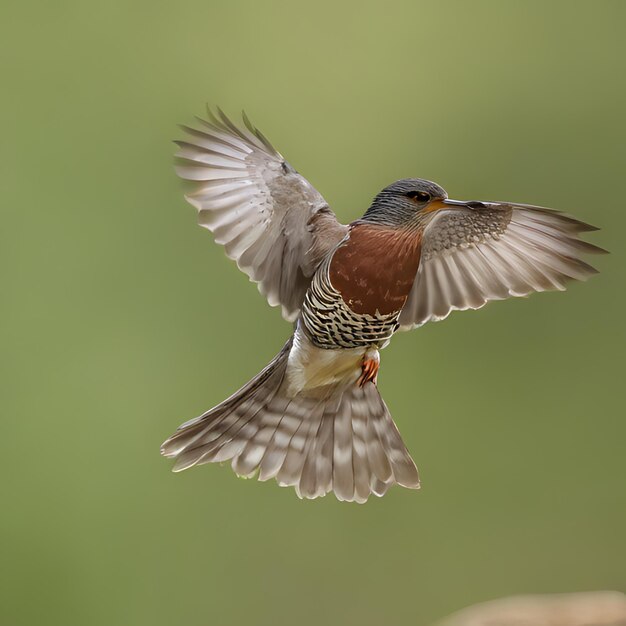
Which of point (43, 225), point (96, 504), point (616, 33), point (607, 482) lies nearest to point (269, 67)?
point (43, 225)

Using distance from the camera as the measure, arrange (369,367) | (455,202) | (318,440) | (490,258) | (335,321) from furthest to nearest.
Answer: (318,440) → (369,367) → (490,258) → (335,321) → (455,202)

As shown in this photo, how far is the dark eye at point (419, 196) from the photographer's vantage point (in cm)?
267

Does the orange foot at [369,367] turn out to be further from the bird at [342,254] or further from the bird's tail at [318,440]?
the bird's tail at [318,440]

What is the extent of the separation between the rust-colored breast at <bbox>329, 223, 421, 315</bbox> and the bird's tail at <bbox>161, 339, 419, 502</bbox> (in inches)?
20.3

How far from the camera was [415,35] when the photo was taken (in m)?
5.99

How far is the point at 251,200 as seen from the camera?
2.78 m

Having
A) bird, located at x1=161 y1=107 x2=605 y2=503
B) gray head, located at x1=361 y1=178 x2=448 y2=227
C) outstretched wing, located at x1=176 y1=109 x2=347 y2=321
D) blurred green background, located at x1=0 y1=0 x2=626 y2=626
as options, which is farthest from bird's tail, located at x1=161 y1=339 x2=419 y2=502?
blurred green background, located at x1=0 y1=0 x2=626 y2=626

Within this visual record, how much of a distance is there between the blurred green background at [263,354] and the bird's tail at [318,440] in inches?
81.8

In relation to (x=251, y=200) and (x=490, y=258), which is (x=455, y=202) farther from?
(x=251, y=200)

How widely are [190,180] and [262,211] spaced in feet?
0.70

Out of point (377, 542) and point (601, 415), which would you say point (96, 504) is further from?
point (601, 415)

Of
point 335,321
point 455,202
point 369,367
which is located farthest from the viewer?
point 369,367

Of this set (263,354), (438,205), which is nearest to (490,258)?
(438,205)

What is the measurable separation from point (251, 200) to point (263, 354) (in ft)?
8.62
